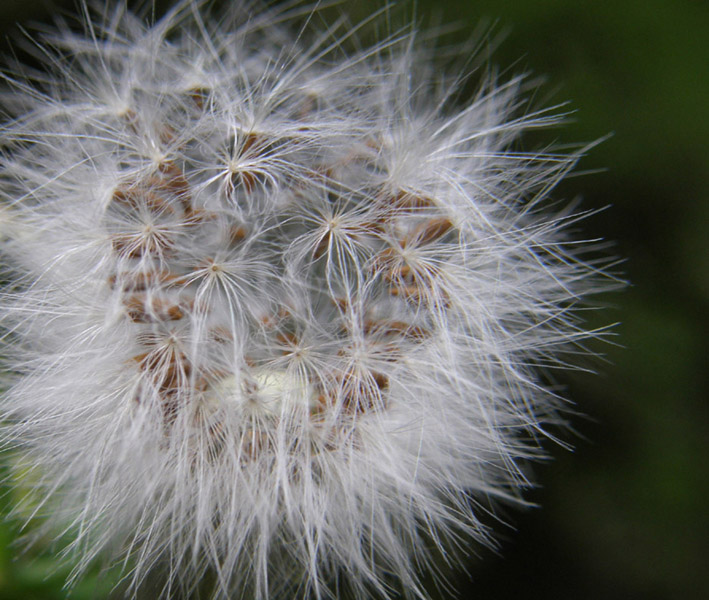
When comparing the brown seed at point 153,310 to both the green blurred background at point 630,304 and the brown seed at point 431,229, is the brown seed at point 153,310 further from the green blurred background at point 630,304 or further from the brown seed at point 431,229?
the green blurred background at point 630,304

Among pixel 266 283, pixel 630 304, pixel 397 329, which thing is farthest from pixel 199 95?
pixel 630 304

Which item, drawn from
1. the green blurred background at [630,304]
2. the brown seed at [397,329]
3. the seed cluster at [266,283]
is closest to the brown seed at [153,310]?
the seed cluster at [266,283]

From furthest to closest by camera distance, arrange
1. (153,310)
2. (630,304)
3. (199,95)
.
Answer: (630,304), (199,95), (153,310)

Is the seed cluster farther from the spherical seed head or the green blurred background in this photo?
the green blurred background

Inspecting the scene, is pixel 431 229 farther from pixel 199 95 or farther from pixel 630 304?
pixel 630 304

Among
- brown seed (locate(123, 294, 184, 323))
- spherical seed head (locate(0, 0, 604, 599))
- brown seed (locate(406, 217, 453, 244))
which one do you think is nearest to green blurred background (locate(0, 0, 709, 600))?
spherical seed head (locate(0, 0, 604, 599))
